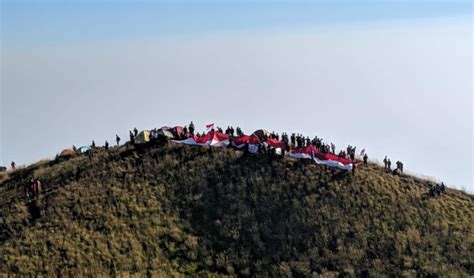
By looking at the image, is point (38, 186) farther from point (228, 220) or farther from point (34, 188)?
point (228, 220)

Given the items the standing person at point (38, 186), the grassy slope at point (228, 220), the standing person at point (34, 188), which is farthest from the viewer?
the standing person at point (38, 186)

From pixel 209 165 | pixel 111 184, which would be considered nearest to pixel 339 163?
pixel 209 165

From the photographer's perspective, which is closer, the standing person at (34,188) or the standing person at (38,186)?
the standing person at (34,188)

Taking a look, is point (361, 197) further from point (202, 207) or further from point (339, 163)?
point (202, 207)

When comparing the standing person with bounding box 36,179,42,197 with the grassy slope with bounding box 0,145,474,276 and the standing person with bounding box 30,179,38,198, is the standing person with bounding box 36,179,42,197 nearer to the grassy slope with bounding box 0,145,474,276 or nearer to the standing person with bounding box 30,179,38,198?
the standing person with bounding box 30,179,38,198

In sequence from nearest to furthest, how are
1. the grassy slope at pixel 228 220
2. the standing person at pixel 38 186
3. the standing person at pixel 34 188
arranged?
the grassy slope at pixel 228 220
the standing person at pixel 34 188
the standing person at pixel 38 186

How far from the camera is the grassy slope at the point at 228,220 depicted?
44.8 m

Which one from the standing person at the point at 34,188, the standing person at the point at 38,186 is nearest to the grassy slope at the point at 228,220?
the standing person at the point at 38,186

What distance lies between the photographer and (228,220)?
163 ft

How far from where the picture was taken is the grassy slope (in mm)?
44812

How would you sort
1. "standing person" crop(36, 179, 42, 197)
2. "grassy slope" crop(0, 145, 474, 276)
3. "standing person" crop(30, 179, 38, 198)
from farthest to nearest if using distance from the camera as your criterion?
1. "standing person" crop(36, 179, 42, 197)
2. "standing person" crop(30, 179, 38, 198)
3. "grassy slope" crop(0, 145, 474, 276)

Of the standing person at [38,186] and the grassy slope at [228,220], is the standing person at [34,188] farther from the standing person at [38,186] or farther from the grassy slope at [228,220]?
the grassy slope at [228,220]

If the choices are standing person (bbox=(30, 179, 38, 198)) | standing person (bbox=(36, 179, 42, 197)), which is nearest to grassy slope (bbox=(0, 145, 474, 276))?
standing person (bbox=(36, 179, 42, 197))

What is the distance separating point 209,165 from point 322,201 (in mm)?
11271
